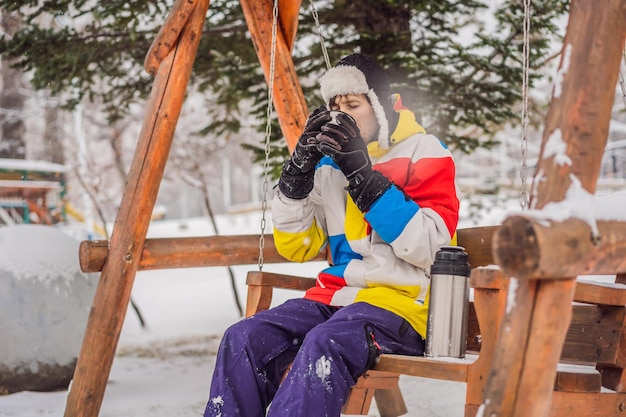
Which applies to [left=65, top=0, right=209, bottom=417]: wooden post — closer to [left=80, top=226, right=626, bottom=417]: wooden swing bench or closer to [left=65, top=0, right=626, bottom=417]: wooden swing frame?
[left=80, top=226, right=626, bottom=417]: wooden swing bench

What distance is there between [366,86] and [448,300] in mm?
1003

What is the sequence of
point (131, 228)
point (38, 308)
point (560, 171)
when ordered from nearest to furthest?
point (560, 171) → point (131, 228) → point (38, 308)

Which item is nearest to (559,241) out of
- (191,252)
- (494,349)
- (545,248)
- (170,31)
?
(545,248)

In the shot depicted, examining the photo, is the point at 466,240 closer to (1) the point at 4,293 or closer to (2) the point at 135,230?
(2) the point at 135,230

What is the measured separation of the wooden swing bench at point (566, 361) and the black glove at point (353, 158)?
532mm

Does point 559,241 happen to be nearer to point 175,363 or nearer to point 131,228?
point 131,228

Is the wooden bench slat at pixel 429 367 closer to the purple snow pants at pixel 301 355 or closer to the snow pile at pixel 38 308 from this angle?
the purple snow pants at pixel 301 355

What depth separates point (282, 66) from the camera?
439cm

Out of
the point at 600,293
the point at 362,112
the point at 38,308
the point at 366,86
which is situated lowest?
the point at 38,308

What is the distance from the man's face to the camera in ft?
10.3

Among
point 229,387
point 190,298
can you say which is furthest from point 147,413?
point 190,298

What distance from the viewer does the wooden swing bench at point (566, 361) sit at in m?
2.39

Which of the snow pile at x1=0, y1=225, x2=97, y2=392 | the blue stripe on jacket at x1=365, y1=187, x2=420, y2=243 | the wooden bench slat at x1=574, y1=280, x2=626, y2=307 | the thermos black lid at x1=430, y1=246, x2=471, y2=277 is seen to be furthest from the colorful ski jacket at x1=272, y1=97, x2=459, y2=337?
the snow pile at x1=0, y1=225, x2=97, y2=392

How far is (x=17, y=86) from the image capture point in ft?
60.7
